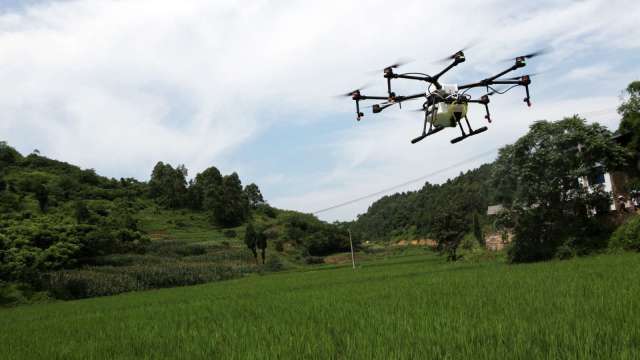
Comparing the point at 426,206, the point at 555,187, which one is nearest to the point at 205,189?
the point at 426,206

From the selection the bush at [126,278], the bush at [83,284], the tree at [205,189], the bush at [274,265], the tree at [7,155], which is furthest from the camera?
the tree at [7,155]

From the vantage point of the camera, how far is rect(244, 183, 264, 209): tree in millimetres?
102188

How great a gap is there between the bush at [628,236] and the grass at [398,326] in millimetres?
7435

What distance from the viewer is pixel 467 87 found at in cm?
1105

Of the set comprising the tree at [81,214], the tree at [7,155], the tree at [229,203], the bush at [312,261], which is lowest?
the bush at [312,261]

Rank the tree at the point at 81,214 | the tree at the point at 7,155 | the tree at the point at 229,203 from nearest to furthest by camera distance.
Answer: the tree at the point at 81,214, the tree at the point at 229,203, the tree at the point at 7,155

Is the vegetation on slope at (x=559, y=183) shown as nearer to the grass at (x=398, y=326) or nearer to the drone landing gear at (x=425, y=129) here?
the grass at (x=398, y=326)

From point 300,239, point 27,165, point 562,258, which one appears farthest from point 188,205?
point 562,258

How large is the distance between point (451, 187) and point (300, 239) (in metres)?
48.5

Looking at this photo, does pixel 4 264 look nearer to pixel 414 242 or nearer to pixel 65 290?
pixel 65 290

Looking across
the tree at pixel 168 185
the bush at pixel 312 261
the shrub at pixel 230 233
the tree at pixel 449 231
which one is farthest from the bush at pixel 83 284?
the tree at pixel 168 185

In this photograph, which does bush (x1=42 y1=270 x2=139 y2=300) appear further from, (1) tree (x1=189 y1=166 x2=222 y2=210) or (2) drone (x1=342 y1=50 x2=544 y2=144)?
(1) tree (x1=189 y1=166 x2=222 y2=210)

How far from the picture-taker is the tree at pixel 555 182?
90.8ft

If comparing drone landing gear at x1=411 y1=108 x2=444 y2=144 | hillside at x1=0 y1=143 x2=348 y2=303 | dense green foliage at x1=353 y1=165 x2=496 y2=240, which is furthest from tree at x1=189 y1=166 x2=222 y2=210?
drone landing gear at x1=411 y1=108 x2=444 y2=144
